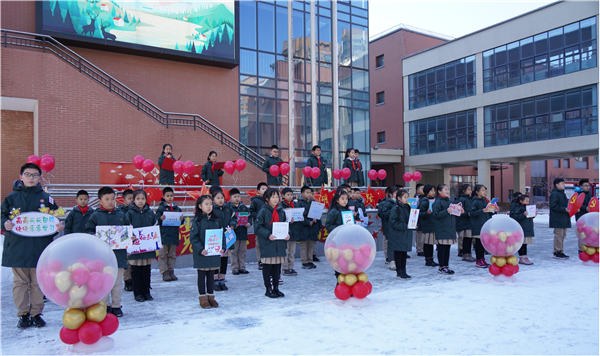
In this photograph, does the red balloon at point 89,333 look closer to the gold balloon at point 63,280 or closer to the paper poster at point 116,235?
the gold balloon at point 63,280

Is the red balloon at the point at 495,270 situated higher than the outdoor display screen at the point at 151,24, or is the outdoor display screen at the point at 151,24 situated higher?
the outdoor display screen at the point at 151,24

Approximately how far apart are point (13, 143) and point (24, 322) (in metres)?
12.3

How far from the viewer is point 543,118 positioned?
977 inches

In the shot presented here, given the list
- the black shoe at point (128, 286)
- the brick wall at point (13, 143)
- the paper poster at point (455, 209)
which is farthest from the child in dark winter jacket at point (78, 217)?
the brick wall at point (13, 143)

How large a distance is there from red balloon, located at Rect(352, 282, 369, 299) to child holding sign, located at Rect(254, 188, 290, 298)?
1281mm

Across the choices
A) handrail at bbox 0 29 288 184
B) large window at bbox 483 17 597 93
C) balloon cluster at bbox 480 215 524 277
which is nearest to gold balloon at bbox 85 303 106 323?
balloon cluster at bbox 480 215 524 277

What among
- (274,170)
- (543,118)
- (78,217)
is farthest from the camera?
(543,118)

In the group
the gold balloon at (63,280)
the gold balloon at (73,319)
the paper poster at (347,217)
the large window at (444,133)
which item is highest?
the large window at (444,133)

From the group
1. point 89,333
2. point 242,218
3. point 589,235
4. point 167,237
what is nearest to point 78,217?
point 167,237

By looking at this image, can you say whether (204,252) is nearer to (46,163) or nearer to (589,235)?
(46,163)

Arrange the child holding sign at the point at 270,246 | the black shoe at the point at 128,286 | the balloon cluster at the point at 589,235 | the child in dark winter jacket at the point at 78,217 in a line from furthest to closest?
the balloon cluster at the point at 589,235, the black shoe at the point at 128,286, the child holding sign at the point at 270,246, the child in dark winter jacket at the point at 78,217

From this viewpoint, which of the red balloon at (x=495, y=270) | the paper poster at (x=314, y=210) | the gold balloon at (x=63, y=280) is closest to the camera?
the gold balloon at (x=63, y=280)

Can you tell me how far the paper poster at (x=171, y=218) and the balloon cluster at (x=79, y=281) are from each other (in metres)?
3.28

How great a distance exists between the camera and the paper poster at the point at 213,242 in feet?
19.0
